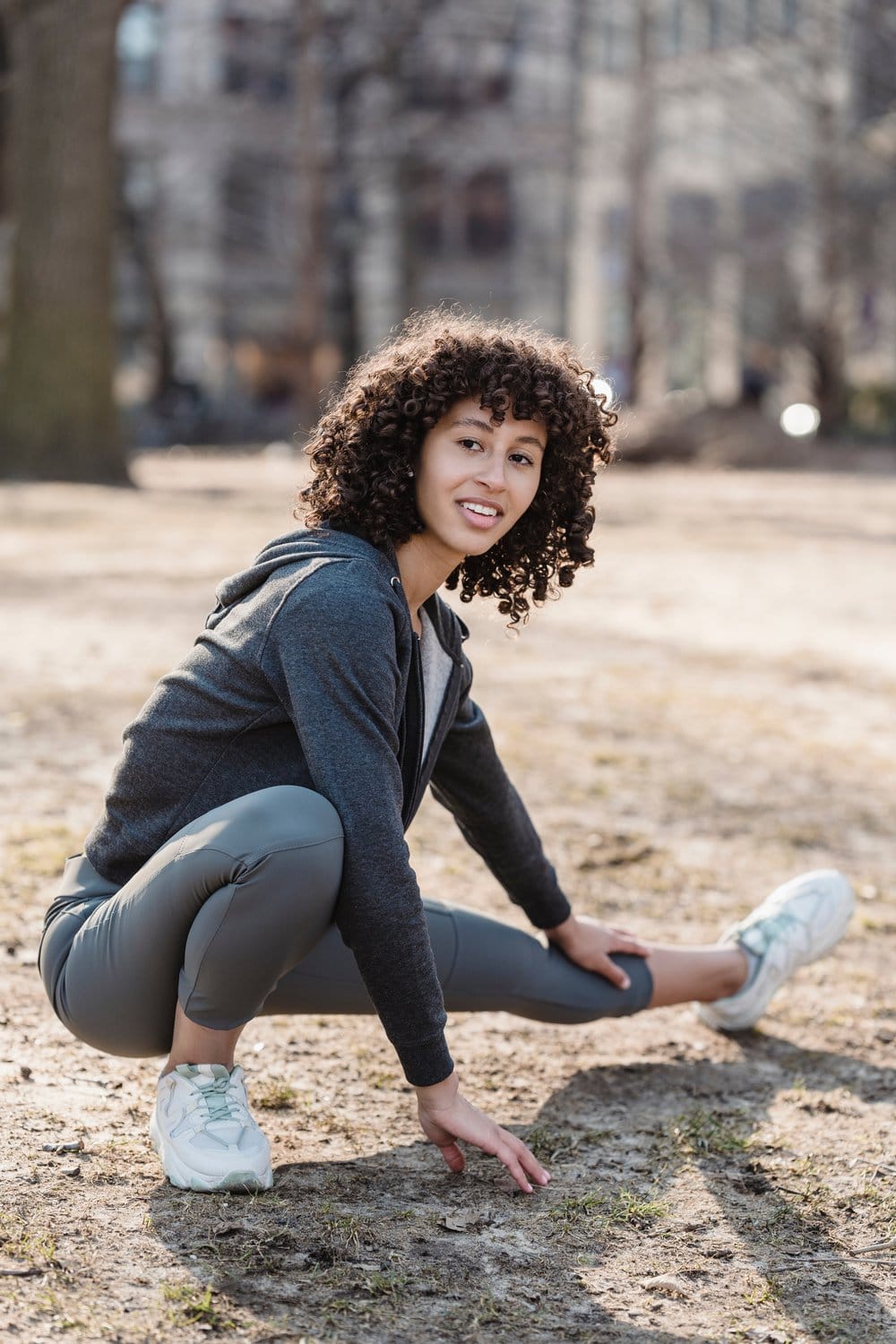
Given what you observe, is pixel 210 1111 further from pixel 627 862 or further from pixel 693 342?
pixel 693 342

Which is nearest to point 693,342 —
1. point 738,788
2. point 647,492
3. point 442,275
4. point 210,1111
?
point 442,275

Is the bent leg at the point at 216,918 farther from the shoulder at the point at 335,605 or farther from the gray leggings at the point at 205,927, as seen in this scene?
the shoulder at the point at 335,605

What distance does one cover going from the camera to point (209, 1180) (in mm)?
2412

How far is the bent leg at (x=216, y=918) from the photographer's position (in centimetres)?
229

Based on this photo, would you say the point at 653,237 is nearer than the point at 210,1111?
No

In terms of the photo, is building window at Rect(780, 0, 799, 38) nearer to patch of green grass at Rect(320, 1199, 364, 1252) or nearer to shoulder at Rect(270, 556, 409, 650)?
shoulder at Rect(270, 556, 409, 650)

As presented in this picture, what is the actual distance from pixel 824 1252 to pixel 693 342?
43.2m

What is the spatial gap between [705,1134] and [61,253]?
41.3 feet

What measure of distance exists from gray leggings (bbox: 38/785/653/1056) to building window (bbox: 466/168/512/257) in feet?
129

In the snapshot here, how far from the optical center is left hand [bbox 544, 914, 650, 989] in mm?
3051

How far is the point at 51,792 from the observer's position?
176 inches

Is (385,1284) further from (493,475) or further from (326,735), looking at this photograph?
(493,475)

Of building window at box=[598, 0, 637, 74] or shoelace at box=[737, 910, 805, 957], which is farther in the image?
building window at box=[598, 0, 637, 74]

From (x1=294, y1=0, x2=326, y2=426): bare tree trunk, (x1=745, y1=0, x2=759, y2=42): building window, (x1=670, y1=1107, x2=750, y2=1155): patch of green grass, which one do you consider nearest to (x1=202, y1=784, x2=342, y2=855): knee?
(x1=670, y1=1107, x2=750, y2=1155): patch of green grass
